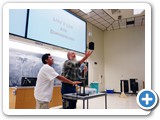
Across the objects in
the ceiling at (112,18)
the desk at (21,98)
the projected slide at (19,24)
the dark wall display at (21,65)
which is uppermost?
the ceiling at (112,18)

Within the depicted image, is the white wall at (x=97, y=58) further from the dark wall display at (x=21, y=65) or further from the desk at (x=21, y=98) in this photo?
the desk at (x=21, y=98)


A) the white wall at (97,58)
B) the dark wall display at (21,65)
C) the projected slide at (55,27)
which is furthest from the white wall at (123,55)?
the dark wall display at (21,65)

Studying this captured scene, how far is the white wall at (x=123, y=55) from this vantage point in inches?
262

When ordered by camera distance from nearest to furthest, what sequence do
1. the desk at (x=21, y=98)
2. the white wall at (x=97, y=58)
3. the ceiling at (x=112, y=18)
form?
the desk at (x=21, y=98)
the ceiling at (x=112, y=18)
the white wall at (x=97, y=58)

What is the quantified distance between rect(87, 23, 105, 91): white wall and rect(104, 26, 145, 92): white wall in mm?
275

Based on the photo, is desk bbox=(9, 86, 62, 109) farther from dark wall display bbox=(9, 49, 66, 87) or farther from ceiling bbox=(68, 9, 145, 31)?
ceiling bbox=(68, 9, 145, 31)

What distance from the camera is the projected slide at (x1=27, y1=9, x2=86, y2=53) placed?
2.99 m

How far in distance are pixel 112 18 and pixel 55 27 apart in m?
3.31

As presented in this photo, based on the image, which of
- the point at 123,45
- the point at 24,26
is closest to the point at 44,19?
the point at 24,26

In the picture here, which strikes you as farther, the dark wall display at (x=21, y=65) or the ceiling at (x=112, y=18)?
the ceiling at (x=112, y=18)

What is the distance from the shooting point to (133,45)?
22.3ft

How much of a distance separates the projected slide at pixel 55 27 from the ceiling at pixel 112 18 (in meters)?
1.53
